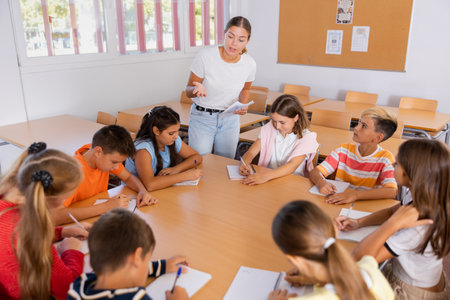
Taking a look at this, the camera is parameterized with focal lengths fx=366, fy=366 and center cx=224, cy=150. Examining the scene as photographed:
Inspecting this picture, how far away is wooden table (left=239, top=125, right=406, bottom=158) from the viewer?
2.91 metres

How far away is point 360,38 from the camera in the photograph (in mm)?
4965

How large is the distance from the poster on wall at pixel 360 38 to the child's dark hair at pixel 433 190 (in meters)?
4.01

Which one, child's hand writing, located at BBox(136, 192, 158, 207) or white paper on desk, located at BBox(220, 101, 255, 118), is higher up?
white paper on desk, located at BBox(220, 101, 255, 118)

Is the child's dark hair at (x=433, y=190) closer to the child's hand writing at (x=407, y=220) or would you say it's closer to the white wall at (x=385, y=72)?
the child's hand writing at (x=407, y=220)

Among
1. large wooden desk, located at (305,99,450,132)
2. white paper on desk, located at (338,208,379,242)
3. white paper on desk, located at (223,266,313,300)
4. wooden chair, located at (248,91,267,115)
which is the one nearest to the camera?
white paper on desk, located at (223,266,313,300)

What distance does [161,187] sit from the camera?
6.77ft

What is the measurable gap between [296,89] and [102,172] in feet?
12.5

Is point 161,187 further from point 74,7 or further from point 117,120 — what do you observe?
point 74,7

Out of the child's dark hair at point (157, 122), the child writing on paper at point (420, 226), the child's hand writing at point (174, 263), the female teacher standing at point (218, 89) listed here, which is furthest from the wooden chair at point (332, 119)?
the child's hand writing at point (174, 263)

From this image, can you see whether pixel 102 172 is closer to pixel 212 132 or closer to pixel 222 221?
pixel 222 221

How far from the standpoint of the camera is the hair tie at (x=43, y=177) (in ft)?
3.85

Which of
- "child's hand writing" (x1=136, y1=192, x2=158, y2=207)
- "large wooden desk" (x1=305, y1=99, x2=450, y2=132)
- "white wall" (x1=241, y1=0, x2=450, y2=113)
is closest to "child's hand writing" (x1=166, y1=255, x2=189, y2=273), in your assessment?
"child's hand writing" (x1=136, y1=192, x2=158, y2=207)

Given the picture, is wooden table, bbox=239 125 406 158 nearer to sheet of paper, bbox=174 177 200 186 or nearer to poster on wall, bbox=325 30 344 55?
sheet of paper, bbox=174 177 200 186

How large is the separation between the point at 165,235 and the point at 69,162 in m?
0.53
